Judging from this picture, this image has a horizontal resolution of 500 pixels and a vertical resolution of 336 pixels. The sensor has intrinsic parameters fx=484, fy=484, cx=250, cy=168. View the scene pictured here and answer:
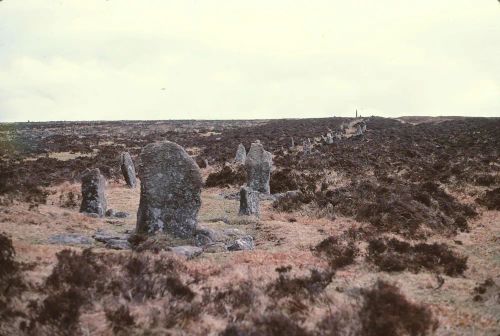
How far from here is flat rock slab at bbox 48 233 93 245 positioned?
11673 millimetres

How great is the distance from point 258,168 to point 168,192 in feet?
29.2

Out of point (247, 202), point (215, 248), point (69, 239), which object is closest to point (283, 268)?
point (215, 248)

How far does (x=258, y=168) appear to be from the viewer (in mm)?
22062

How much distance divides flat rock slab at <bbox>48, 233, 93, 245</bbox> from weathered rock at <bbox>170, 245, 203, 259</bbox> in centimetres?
228

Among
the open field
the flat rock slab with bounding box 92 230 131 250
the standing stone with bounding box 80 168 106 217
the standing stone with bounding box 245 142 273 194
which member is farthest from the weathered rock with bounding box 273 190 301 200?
the flat rock slab with bounding box 92 230 131 250

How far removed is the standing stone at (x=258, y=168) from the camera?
72.0 feet

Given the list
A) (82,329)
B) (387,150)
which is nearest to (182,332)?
(82,329)

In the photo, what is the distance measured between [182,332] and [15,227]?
765 cm

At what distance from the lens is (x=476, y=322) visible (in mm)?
8070

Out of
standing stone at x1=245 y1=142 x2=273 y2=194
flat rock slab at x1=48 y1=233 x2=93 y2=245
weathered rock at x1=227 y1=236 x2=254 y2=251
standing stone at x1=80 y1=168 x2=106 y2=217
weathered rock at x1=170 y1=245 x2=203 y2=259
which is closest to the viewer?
weathered rock at x1=170 y1=245 x2=203 y2=259

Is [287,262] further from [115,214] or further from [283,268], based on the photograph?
[115,214]

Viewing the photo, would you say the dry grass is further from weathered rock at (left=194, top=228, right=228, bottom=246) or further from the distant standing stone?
the distant standing stone

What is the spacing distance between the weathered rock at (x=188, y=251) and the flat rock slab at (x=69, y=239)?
228 cm

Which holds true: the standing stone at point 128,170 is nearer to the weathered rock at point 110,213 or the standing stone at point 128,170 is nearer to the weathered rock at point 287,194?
the weathered rock at point 110,213
